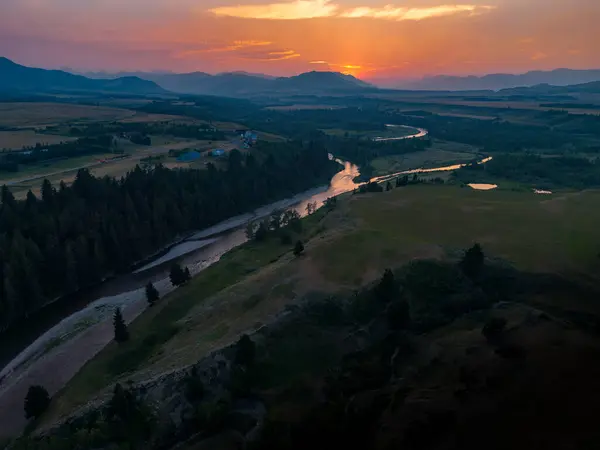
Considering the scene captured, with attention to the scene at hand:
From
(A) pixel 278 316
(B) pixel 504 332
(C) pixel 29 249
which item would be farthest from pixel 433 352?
(C) pixel 29 249

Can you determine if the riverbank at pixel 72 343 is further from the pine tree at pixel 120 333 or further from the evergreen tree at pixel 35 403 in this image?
the pine tree at pixel 120 333

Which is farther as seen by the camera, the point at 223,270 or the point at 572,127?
the point at 572,127

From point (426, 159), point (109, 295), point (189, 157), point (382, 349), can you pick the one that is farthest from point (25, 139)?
point (382, 349)

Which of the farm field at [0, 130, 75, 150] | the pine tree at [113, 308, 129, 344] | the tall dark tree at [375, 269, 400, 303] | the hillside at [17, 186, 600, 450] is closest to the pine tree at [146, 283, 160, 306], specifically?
the hillside at [17, 186, 600, 450]

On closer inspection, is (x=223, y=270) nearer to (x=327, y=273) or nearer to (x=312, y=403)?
(x=327, y=273)

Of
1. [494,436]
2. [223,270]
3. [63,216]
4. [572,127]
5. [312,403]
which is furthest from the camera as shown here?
[572,127]

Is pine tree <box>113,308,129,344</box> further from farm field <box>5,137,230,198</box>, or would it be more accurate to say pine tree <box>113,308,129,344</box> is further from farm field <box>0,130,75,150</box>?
farm field <box>0,130,75,150</box>
